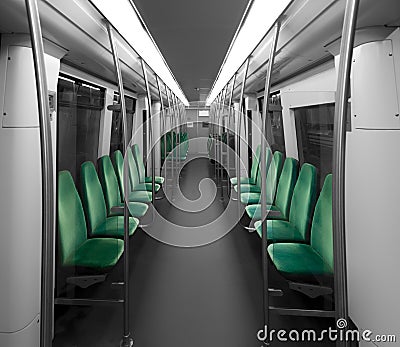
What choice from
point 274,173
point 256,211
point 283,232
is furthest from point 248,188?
point 283,232

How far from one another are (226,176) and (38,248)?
11.1 feet

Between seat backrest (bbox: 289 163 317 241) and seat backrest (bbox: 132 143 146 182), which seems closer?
seat backrest (bbox: 289 163 317 241)

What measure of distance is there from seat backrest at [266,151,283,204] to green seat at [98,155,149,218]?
1000 mm

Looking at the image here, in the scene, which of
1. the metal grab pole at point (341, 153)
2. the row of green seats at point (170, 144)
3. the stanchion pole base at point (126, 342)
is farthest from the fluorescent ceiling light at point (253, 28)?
the stanchion pole base at point (126, 342)

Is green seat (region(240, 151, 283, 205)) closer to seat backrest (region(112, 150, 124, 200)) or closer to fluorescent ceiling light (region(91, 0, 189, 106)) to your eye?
seat backrest (region(112, 150, 124, 200))

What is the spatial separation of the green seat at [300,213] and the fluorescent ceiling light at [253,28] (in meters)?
0.92

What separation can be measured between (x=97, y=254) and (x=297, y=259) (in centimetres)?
110

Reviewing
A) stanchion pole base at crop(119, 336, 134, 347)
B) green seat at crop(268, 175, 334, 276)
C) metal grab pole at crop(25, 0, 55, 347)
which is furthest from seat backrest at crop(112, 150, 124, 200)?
metal grab pole at crop(25, 0, 55, 347)

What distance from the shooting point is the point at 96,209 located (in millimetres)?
2279

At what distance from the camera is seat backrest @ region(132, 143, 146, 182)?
350 cm

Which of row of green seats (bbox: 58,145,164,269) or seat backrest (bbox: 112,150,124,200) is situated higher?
seat backrest (bbox: 112,150,124,200)

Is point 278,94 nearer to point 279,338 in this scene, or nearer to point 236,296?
point 236,296

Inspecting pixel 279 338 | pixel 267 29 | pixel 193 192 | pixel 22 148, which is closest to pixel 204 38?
pixel 267 29

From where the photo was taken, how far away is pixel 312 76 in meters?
2.44
